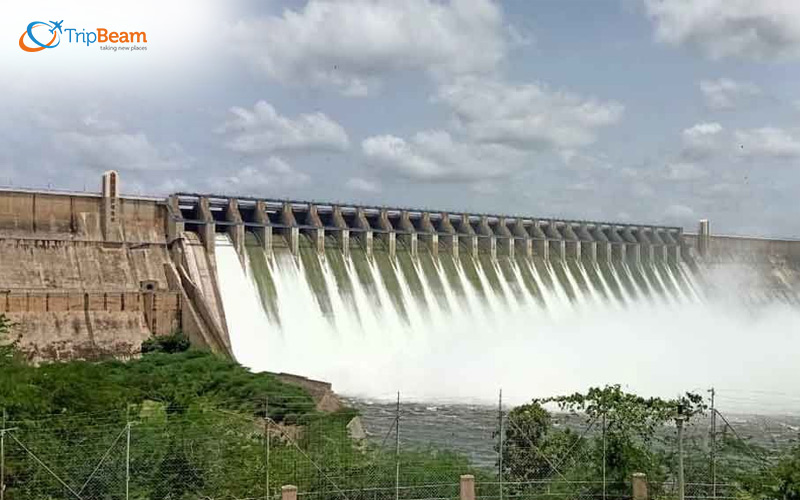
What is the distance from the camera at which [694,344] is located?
52.3 metres

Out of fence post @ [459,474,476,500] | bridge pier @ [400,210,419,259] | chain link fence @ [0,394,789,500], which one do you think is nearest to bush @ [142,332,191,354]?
bridge pier @ [400,210,419,259]

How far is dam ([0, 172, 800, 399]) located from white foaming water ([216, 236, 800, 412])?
90 mm

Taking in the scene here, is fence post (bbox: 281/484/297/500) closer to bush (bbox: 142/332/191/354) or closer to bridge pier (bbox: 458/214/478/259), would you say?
bush (bbox: 142/332/191/354)

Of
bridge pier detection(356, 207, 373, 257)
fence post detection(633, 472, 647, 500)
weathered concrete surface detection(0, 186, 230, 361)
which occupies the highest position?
bridge pier detection(356, 207, 373, 257)

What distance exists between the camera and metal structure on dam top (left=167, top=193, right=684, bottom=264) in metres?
38.2

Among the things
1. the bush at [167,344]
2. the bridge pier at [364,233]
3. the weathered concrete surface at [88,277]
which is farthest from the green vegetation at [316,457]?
the bridge pier at [364,233]

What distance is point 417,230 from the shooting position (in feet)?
150

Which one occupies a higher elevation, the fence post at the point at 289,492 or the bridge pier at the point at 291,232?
the bridge pier at the point at 291,232

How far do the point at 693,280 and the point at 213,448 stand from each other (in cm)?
5002

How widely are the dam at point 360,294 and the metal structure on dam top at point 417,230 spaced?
0.09 metres

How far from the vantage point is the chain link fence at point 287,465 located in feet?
47.3

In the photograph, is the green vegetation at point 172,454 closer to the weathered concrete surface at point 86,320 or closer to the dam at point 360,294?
the weathered concrete surface at point 86,320

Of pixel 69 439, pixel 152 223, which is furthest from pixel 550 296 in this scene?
pixel 69 439

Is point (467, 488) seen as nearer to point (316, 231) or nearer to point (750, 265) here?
point (316, 231)
